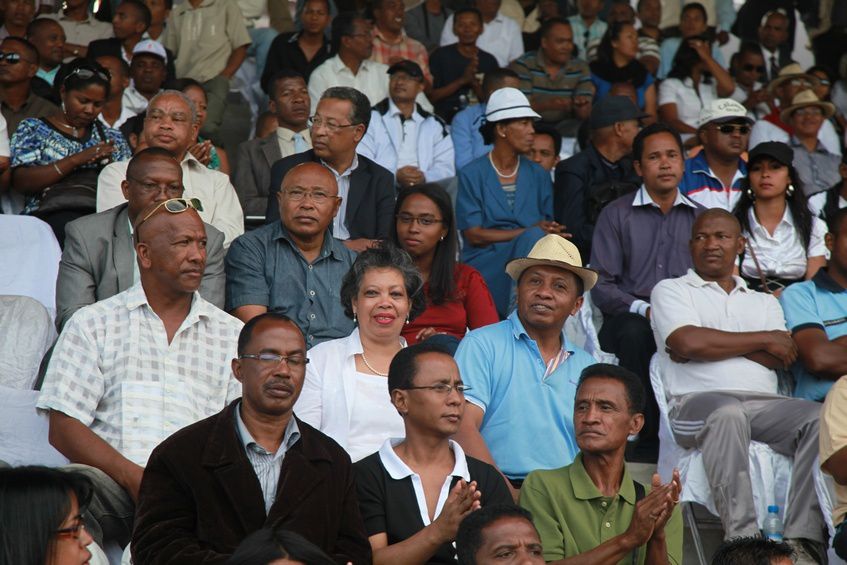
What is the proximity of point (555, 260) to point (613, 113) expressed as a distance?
9.67 ft

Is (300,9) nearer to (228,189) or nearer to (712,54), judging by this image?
(712,54)

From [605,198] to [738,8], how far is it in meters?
6.20

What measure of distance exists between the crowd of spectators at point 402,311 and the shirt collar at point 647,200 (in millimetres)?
27

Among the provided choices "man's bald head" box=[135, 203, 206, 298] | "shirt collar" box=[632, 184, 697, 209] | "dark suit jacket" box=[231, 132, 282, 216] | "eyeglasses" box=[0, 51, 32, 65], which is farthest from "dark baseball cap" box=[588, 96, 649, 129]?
"man's bald head" box=[135, 203, 206, 298]

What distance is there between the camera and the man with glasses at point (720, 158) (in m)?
7.71

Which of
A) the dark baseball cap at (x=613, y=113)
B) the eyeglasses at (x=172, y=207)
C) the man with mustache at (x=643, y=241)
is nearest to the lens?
the eyeglasses at (x=172, y=207)

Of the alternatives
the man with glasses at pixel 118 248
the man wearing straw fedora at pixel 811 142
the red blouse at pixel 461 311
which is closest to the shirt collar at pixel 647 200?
the red blouse at pixel 461 311

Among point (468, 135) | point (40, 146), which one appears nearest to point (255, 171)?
point (40, 146)

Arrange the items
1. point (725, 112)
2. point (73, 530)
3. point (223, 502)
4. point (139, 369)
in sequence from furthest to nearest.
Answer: point (725, 112) < point (139, 369) < point (223, 502) < point (73, 530)

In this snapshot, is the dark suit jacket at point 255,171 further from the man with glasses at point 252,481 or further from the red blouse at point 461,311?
the man with glasses at point 252,481

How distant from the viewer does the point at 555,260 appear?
214 inches

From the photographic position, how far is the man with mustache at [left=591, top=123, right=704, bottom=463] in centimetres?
649

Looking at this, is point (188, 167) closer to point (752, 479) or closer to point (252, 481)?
point (252, 481)

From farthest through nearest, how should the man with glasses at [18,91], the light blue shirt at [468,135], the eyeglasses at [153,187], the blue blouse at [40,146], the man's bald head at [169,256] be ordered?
the light blue shirt at [468,135], the man with glasses at [18,91], the blue blouse at [40,146], the eyeglasses at [153,187], the man's bald head at [169,256]
